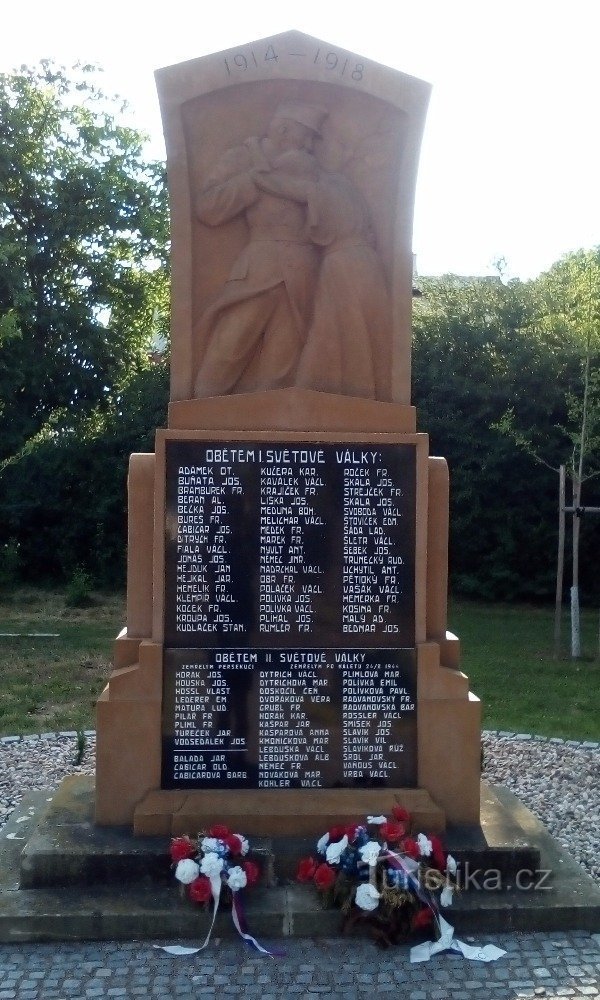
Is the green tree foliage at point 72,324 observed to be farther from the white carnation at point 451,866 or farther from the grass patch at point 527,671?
the white carnation at point 451,866

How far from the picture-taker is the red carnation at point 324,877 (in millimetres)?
4393

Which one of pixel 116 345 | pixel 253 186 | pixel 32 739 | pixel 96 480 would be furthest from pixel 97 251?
pixel 253 186

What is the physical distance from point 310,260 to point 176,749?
104 inches

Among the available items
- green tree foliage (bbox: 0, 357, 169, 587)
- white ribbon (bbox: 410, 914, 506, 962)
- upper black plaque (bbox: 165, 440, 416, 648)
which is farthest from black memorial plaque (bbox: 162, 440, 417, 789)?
green tree foliage (bbox: 0, 357, 169, 587)

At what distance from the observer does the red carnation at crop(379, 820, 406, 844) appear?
4.49 meters

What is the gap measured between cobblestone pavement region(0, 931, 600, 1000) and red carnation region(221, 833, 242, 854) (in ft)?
1.23

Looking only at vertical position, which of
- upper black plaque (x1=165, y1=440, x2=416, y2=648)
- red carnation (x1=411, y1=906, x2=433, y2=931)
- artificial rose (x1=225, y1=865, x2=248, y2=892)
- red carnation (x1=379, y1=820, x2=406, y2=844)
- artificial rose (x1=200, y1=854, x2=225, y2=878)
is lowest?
red carnation (x1=411, y1=906, x2=433, y2=931)

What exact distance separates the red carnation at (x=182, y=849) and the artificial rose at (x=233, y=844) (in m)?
0.15

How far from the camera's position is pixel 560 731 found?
855cm

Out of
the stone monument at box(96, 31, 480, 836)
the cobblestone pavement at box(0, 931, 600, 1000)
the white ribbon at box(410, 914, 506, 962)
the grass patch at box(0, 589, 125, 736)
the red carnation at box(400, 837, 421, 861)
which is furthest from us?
the grass patch at box(0, 589, 125, 736)

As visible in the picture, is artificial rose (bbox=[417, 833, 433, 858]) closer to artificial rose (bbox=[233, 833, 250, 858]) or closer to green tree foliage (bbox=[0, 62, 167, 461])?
artificial rose (bbox=[233, 833, 250, 858])

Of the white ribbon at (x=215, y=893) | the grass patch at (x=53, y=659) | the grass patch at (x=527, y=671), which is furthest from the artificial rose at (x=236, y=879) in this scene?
the grass patch at (x=527, y=671)

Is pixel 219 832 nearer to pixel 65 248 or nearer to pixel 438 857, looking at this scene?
pixel 438 857

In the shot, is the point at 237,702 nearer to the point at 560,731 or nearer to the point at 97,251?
the point at 560,731
